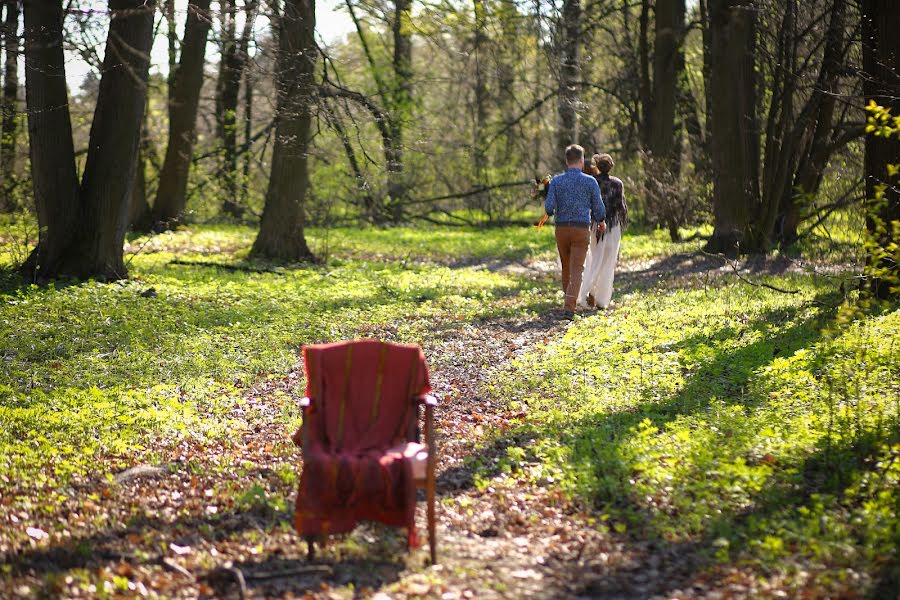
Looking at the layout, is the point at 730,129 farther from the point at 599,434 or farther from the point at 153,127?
the point at 153,127

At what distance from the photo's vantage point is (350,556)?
5797 mm

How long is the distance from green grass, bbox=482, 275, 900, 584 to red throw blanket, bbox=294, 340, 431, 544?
4.78ft

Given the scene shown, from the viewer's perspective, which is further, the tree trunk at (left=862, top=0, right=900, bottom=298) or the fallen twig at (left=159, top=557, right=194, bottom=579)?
the tree trunk at (left=862, top=0, right=900, bottom=298)

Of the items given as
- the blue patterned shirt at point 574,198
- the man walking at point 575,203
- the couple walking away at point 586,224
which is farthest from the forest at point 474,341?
the blue patterned shirt at point 574,198

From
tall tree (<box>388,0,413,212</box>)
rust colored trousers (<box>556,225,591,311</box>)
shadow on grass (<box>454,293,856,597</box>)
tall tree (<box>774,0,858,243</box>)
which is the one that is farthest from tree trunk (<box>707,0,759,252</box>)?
shadow on grass (<box>454,293,856,597</box>)

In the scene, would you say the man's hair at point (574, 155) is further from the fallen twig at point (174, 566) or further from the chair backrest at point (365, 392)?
the fallen twig at point (174, 566)

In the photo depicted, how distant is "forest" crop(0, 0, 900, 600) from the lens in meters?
5.73

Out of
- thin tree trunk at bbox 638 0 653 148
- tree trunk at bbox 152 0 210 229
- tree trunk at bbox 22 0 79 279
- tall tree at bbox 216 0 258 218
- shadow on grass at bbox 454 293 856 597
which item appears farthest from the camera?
thin tree trunk at bbox 638 0 653 148

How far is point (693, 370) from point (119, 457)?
217 inches

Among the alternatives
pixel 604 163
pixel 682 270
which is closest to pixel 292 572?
pixel 604 163

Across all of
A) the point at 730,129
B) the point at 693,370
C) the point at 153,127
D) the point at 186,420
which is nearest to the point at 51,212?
the point at 186,420

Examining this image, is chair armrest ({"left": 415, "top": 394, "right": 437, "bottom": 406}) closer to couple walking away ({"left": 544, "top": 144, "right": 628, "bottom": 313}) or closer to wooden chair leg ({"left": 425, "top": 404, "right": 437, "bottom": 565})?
wooden chair leg ({"left": 425, "top": 404, "right": 437, "bottom": 565})

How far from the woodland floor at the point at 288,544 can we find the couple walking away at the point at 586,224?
531cm

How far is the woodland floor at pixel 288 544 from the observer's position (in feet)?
17.1
